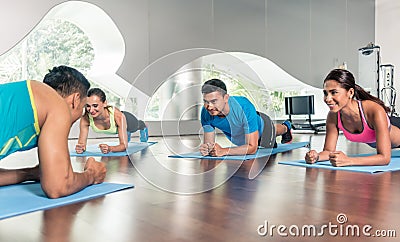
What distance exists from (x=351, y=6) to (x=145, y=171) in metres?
7.55

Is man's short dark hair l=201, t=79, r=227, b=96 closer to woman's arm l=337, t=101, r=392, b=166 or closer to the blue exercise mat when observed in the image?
woman's arm l=337, t=101, r=392, b=166

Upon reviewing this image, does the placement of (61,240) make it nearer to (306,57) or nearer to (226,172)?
(226,172)

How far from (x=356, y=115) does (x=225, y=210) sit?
4.29 feet

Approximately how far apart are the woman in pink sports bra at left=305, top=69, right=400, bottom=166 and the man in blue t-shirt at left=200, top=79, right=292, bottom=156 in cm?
43

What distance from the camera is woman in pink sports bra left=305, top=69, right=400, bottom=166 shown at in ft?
7.01

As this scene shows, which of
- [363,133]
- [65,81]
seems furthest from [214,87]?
[65,81]

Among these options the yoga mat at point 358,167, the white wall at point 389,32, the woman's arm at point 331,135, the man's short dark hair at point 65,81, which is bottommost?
the yoga mat at point 358,167

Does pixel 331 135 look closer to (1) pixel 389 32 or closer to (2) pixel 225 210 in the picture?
(2) pixel 225 210

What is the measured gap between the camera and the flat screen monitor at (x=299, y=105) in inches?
256

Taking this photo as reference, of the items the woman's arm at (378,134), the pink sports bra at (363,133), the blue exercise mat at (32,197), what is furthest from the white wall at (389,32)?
the blue exercise mat at (32,197)

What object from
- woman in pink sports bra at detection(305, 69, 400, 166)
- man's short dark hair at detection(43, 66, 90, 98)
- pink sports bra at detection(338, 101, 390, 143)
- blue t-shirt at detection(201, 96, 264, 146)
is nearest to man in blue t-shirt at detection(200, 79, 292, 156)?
blue t-shirt at detection(201, 96, 264, 146)

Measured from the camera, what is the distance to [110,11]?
18.6ft

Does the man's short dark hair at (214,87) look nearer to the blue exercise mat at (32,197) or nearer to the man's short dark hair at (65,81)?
the blue exercise mat at (32,197)

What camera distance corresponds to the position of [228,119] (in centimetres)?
258
